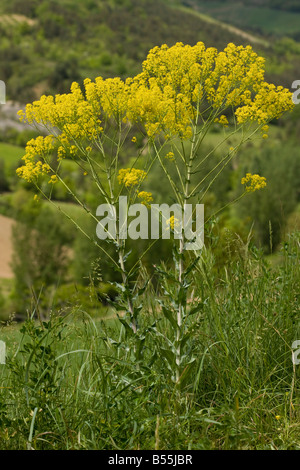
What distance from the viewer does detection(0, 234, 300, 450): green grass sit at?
271 centimetres

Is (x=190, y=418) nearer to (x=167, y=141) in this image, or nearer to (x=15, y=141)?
(x=167, y=141)

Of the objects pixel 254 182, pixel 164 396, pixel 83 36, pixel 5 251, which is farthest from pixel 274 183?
pixel 83 36

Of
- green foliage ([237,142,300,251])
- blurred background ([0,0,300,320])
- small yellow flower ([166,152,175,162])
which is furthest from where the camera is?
green foliage ([237,142,300,251])

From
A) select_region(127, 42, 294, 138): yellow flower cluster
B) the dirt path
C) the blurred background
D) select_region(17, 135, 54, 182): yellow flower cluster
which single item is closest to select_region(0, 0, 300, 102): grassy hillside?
the blurred background

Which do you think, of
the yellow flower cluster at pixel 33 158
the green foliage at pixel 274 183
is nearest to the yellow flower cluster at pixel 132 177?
the yellow flower cluster at pixel 33 158

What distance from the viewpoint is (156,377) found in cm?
297

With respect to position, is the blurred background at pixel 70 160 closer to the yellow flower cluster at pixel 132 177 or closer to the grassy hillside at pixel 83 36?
the grassy hillside at pixel 83 36

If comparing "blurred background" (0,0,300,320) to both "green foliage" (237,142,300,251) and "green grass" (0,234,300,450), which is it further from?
"green grass" (0,234,300,450)

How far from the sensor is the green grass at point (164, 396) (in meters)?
2.71

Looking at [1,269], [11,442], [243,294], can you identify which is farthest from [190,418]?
[1,269]

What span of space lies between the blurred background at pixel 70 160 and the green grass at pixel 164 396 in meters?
0.54

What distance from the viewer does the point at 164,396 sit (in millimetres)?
2828

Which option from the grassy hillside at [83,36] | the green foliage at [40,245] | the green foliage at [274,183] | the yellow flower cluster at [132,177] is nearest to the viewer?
the yellow flower cluster at [132,177]

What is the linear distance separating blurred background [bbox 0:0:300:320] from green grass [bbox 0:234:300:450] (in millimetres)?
543
